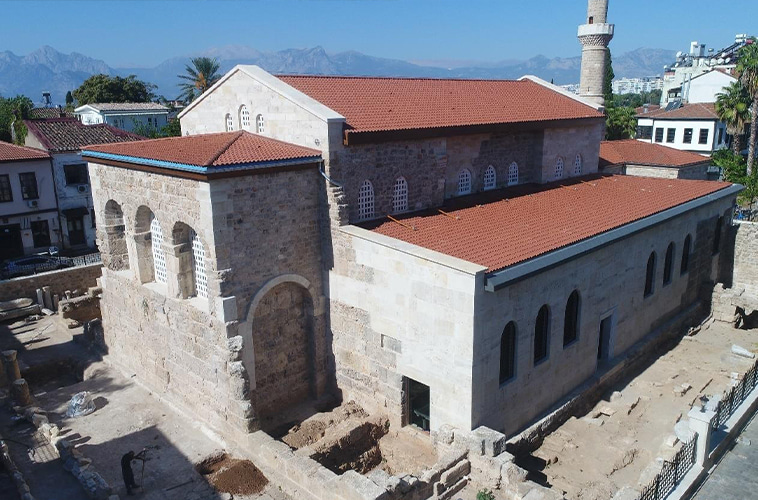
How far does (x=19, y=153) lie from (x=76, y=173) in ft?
9.50

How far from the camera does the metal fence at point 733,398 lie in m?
13.0

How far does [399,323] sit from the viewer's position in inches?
564

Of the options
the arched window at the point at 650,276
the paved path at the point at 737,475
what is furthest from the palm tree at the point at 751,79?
the paved path at the point at 737,475

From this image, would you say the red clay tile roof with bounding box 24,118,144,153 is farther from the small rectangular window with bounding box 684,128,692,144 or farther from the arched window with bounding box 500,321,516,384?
the small rectangular window with bounding box 684,128,692,144

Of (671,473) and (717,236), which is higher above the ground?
(717,236)

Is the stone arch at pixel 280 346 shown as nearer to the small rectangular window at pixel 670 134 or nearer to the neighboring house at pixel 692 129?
the neighboring house at pixel 692 129

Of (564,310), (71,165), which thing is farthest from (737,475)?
(71,165)

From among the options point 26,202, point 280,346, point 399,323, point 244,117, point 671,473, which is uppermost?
point 244,117

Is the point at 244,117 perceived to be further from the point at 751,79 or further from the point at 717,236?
the point at 751,79

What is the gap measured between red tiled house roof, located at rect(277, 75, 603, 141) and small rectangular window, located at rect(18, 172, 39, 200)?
67.0 feet

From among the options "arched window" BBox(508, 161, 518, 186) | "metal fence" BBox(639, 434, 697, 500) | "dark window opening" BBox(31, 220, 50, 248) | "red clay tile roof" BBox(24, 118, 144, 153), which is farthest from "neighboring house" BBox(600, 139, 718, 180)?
"dark window opening" BBox(31, 220, 50, 248)

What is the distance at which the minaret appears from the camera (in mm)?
28156

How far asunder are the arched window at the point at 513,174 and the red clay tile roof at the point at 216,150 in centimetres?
869

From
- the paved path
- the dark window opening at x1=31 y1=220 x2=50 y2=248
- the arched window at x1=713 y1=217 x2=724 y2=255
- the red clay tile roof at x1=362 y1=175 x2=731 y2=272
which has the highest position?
the red clay tile roof at x1=362 y1=175 x2=731 y2=272
